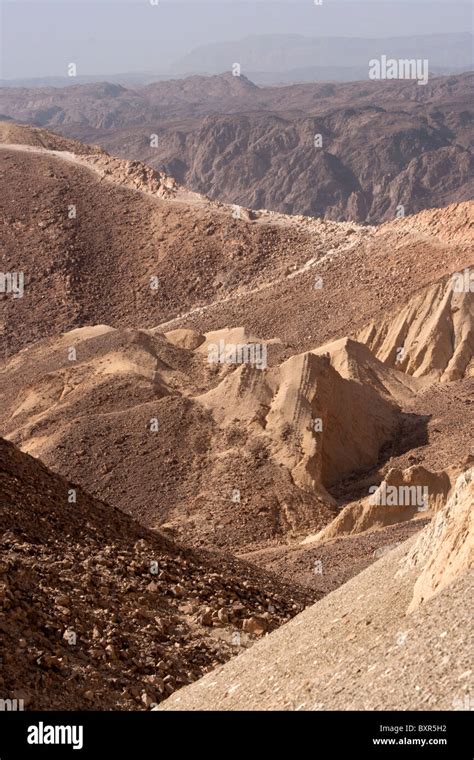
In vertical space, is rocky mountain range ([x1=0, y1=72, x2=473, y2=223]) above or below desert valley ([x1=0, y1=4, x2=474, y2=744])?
above

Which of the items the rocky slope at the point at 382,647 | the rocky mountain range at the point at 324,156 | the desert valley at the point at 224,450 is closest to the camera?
the rocky slope at the point at 382,647

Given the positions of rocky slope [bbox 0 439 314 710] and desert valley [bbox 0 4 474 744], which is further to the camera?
rocky slope [bbox 0 439 314 710]

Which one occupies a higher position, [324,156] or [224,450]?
[324,156]

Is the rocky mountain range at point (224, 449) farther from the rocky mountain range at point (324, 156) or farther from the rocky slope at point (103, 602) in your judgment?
the rocky mountain range at point (324, 156)

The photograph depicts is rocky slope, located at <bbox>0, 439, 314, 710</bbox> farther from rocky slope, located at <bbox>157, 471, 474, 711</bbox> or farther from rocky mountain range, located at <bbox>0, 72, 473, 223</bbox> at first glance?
rocky mountain range, located at <bbox>0, 72, 473, 223</bbox>

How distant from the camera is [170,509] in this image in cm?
2391

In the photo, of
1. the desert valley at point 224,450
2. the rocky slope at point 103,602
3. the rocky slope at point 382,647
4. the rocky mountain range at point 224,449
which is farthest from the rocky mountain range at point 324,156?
the rocky slope at point 382,647

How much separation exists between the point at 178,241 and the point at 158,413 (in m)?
21.5

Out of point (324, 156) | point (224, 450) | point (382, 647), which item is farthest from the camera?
point (324, 156)

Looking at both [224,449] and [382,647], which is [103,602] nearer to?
[382,647]

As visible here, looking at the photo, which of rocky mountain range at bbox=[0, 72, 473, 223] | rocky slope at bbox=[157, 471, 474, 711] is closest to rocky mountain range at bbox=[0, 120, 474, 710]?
rocky slope at bbox=[157, 471, 474, 711]

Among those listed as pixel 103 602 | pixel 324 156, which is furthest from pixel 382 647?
pixel 324 156

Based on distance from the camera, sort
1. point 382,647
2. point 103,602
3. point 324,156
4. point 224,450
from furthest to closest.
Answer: point 324,156, point 224,450, point 103,602, point 382,647

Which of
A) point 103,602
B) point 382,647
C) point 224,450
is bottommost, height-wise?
point 224,450
